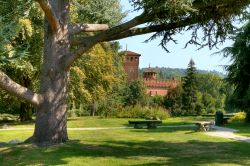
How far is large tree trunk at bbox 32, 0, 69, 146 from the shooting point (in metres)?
14.4

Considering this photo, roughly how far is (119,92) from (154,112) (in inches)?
618

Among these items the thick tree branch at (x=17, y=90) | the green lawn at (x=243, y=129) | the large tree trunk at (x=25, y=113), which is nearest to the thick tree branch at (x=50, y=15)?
the thick tree branch at (x=17, y=90)

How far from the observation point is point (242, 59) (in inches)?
1284

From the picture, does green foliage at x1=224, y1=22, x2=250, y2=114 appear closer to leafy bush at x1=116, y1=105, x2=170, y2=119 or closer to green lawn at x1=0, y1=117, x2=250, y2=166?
leafy bush at x1=116, y1=105, x2=170, y2=119

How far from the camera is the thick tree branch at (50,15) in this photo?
13.5 metres

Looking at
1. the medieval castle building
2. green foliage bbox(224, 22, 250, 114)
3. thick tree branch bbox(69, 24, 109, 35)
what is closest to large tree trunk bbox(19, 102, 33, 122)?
green foliage bbox(224, 22, 250, 114)

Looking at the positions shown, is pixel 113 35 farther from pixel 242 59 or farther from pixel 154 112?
pixel 154 112

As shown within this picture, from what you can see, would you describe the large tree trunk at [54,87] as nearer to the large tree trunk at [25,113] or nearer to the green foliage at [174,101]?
the large tree trunk at [25,113]

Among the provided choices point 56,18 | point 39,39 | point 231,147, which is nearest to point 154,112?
point 39,39

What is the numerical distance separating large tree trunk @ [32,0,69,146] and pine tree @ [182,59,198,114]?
149 feet

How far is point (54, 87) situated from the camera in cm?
1463

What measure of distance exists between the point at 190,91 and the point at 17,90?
48.6 meters

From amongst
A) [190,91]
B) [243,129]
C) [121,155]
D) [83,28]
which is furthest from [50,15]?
[190,91]

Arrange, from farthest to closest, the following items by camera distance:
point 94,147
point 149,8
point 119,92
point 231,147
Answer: point 119,92 < point 231,147 < point 94,147 < point 149,8
